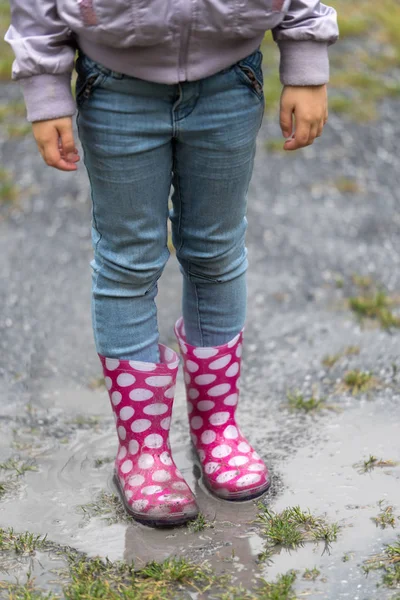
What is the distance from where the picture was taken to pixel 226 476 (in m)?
2.18

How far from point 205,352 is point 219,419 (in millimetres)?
192

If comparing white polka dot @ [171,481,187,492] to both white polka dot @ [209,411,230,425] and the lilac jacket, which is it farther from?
the lilac jacket

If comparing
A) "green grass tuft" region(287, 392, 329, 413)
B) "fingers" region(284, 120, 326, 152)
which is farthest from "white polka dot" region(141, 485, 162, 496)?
"fingers" region(284, 120, 326, 152)

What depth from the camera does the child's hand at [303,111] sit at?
1.94 m

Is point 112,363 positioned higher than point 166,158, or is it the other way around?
point 166,158

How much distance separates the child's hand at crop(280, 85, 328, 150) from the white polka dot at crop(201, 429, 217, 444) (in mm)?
781

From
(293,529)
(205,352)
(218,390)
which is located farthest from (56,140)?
(293,529)

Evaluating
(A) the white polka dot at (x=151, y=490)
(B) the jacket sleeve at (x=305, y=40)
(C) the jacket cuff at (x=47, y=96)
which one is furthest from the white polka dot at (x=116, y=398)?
(B) the jacket sleeve at (x=305, y=40)

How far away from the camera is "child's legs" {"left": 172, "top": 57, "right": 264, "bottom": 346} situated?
6.19 feet

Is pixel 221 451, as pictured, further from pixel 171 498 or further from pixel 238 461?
pixel 171 498

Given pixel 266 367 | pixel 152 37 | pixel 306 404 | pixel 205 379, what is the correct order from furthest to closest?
pixel 266 367 < pixel 306 404 < pixel 205 379 < pixel 152 37

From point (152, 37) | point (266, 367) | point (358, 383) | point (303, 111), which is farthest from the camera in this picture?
point (266, 367)

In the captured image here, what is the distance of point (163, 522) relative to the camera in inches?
80.6

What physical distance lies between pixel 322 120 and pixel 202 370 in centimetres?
71
